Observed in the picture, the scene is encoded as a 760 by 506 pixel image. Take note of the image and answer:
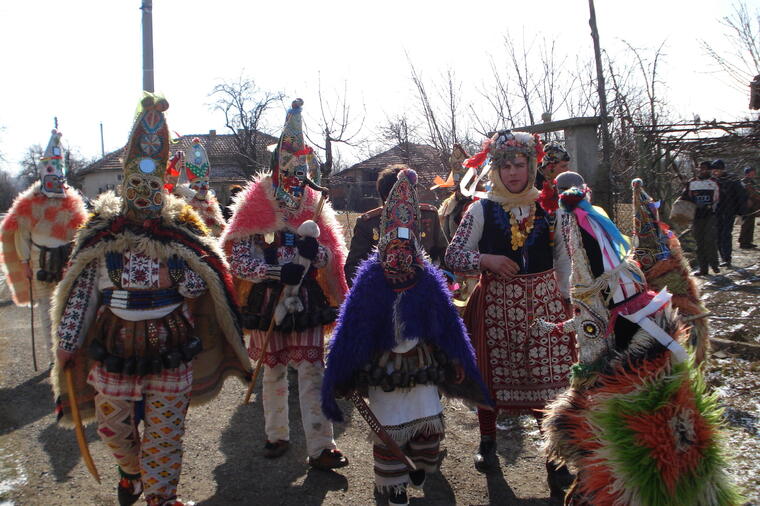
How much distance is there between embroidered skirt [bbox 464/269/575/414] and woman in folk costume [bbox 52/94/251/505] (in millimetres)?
1763

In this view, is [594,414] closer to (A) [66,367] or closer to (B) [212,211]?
(A) [66,367]

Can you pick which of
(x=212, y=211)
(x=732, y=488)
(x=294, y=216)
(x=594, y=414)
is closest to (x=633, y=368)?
(x=594, y=414)

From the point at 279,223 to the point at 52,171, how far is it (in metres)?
3.33

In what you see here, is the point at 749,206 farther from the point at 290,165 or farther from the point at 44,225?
the point at 44,225

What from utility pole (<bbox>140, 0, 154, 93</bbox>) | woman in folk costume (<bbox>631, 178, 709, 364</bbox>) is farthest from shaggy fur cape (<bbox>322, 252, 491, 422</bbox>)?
utility pole (<bbox>140, 0, 154, 93</bbox>)

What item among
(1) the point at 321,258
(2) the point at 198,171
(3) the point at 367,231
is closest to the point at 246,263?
(1) the point at 321,258

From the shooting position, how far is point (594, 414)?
2365 mm

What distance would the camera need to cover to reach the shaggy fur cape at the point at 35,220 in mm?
6055

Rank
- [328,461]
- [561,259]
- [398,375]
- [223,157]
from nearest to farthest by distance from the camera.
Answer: [398,375]
[561,259]
[328,461]
[223,157]

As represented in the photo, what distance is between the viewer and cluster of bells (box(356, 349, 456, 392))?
3.07m

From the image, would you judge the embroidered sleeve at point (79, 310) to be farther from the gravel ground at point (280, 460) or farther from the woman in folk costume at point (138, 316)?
the gravel ground at point (280, 460)

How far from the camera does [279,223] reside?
4.11 metres

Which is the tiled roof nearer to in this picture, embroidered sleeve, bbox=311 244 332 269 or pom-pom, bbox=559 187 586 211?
embroidered sleeve, bbox=311 244 332 269

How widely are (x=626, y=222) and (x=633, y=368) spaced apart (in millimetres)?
10619
